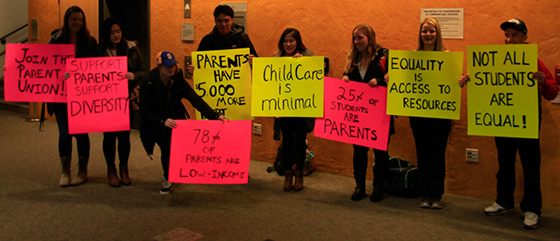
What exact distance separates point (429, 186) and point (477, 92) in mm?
777

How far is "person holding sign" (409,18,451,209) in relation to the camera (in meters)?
3.39

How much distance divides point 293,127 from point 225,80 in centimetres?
67

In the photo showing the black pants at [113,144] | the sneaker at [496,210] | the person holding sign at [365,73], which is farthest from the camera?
Answer: the black pants at [113,144]

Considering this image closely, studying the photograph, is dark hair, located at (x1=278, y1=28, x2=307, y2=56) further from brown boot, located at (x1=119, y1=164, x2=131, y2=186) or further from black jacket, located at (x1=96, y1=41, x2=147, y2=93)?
brown boot, located at (x1=119, y1=164, x2=131, y2=186)

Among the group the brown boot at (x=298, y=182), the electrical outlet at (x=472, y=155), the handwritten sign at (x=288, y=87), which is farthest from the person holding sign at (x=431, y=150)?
the brown boot at (x=298, y=182)

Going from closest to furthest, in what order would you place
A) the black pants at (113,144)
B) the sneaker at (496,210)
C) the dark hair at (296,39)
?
1. the sneaker at (496,210)
2. the dark hair at (296,39)
3. the black pants at (113,144)

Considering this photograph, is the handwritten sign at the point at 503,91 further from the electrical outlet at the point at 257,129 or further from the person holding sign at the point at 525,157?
the electrical outlet at the point at 257,129

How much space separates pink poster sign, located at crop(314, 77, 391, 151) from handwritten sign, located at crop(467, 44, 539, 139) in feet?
1.99

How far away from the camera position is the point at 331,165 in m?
4.51

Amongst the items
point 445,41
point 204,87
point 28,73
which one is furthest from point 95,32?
point 445,41

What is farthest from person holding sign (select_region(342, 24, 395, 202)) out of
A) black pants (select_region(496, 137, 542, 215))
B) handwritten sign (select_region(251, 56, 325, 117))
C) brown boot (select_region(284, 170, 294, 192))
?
black pants (select_region(496, 137, 542, 215))

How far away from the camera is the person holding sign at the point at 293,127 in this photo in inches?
145

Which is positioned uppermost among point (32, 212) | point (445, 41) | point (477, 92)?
point (445, 41)

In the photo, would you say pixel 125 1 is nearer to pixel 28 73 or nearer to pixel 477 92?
pixel 28 73
